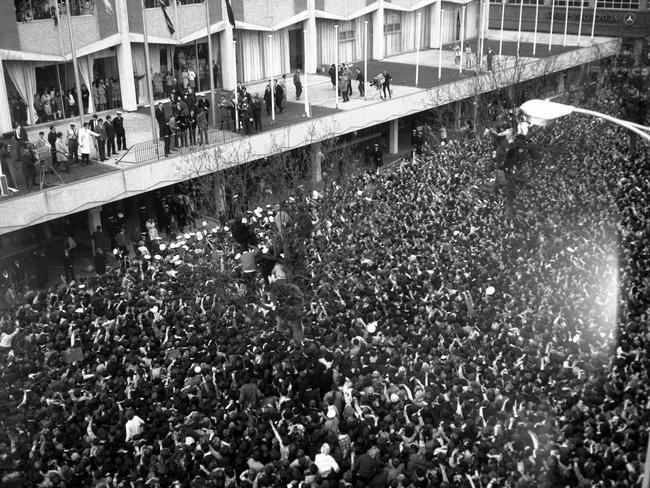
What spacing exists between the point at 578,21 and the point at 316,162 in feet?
105

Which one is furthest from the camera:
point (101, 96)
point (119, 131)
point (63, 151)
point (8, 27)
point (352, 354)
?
point (101, 96)

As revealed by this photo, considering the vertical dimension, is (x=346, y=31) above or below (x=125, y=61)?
below

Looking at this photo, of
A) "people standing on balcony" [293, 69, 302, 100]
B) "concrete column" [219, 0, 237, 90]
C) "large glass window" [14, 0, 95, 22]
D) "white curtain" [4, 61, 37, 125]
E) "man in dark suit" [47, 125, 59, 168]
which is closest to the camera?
"man in dark suit" [47, 125, 59, 168]

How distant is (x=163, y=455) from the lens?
13086mm

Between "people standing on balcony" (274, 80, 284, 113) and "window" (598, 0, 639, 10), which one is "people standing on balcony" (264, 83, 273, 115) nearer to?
"people standing on balcony" (274, 80, 284, 113)

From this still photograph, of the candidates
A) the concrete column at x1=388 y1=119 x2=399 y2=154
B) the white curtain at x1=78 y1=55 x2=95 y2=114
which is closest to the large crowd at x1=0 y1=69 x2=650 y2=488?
the white curtain at x1=78 y1=55 x2=95 y2=114

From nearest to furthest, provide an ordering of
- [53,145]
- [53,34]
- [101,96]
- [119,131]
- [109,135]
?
1. [53,145]
2. [109,135]
3. [119,131]
4. [53,34]
5. [101,96]

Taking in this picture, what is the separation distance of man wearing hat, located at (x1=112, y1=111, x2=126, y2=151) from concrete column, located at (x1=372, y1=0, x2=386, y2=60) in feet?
72.7

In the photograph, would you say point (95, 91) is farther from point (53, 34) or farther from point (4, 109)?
point (4, 109)

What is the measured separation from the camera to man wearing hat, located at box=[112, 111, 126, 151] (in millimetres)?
25781

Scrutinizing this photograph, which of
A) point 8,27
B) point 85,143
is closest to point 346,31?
point 8,27

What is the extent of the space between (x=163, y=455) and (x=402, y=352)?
518 cm

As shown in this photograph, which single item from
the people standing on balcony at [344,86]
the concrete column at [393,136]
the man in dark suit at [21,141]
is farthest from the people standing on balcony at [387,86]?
the man in dark suit at [21,141]

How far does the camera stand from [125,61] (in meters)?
31.6
